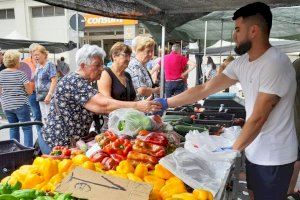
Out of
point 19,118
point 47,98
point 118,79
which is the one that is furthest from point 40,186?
point 47,98

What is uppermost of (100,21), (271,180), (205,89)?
(100,21)

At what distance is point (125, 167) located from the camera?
2.19m

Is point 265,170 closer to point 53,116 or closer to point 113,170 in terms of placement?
point 113,170

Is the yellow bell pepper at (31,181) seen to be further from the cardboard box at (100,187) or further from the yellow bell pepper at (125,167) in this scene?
the yellow bell pepper at (125,167)

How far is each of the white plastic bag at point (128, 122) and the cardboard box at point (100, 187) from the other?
121 cm

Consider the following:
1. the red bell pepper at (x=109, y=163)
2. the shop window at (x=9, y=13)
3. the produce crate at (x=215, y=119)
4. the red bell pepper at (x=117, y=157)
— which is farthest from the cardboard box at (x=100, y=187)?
the shop window at (x=9, y=13)

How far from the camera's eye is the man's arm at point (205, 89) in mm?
3008

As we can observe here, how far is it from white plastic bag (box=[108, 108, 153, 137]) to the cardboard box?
3.98 feet

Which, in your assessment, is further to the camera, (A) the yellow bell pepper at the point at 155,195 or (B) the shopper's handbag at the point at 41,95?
(B) the shopper's handbag at the point at 41,95

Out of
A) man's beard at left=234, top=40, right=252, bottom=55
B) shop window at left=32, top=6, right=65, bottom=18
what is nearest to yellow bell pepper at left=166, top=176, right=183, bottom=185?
man's beard at left=234, top=40, right=252, bottom=55

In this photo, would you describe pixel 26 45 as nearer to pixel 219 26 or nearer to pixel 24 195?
pixel 219 26

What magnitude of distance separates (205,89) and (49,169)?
1.65 m

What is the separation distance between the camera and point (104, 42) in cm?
2361

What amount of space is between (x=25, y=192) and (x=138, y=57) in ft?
10.4
